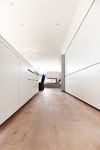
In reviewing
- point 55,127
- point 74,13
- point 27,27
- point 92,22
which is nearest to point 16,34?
point 27,27

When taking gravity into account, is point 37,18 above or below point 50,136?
above

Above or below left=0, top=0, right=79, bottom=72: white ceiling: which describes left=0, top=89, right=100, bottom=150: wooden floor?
→ below

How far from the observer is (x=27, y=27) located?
20.2 ft

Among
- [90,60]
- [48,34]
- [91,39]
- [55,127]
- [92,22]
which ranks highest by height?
[48,34]

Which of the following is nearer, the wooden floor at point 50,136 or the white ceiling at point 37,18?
the wooden floor at point 50,136

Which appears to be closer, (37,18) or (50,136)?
(50,136)

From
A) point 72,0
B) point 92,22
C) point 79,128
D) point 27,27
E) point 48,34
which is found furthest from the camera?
point 48,34

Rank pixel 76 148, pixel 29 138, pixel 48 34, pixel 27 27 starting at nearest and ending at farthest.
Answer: pixel 76 148 < pixel 29 138 < pixel 27 27 < pixel 48 34

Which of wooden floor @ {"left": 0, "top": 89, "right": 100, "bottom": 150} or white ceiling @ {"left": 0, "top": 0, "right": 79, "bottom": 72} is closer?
wooden floor @ {"left": 0, "top": 89, "right": 100, "bottom": 150}

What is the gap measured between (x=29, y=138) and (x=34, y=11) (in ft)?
13.8

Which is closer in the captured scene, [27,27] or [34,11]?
[34,11]

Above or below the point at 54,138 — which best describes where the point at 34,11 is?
above

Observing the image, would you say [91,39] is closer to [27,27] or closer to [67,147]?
[67,147]

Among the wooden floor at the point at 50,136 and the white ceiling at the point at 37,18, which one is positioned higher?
the white ceiling at the point at 37,18
